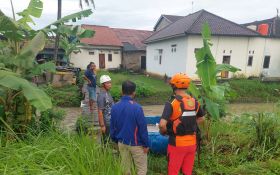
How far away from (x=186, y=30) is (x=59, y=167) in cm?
1638

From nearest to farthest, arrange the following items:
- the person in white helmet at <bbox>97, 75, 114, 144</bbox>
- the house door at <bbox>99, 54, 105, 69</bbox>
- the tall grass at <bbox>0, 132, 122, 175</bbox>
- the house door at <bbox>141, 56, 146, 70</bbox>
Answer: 1. the tall grass at <bbox>0, 132, 122, 175</bbox>
2. the person in white helmet at <bbox>97, 75, 114, 144</bbox>
3. the house door at <bbox>99, 54, 105, 69</bbox>
4. the house door at <bbox>141, 56, 146, 70</bbox>

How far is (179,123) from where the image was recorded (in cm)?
363

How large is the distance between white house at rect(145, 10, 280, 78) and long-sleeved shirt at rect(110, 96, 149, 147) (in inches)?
584

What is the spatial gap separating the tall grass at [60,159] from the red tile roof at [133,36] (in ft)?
86.0

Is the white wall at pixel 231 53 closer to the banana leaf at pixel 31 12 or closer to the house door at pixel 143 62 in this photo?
the house door at pixel 143 62

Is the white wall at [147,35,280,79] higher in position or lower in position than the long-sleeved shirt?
higher

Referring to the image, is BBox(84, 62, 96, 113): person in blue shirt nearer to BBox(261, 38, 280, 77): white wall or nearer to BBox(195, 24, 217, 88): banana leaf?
BBox(195, 24, 217, 88): banana leaf

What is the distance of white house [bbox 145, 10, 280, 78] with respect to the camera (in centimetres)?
1828

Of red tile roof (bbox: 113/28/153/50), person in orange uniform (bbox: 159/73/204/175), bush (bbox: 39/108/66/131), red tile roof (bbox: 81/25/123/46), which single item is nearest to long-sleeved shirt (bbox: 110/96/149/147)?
person in orange uniform (bbox: 159/73/204/175)

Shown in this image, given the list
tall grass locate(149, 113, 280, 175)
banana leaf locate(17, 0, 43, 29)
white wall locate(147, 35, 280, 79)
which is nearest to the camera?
tall grass locate(149, 113, 280, 175)

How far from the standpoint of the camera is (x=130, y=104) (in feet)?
12.1

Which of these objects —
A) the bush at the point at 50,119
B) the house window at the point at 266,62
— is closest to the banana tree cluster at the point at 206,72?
the bush at the point at 50,119

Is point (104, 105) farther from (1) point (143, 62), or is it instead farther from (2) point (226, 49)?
(1) point (143, 62)

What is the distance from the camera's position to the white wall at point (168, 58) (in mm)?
18688
